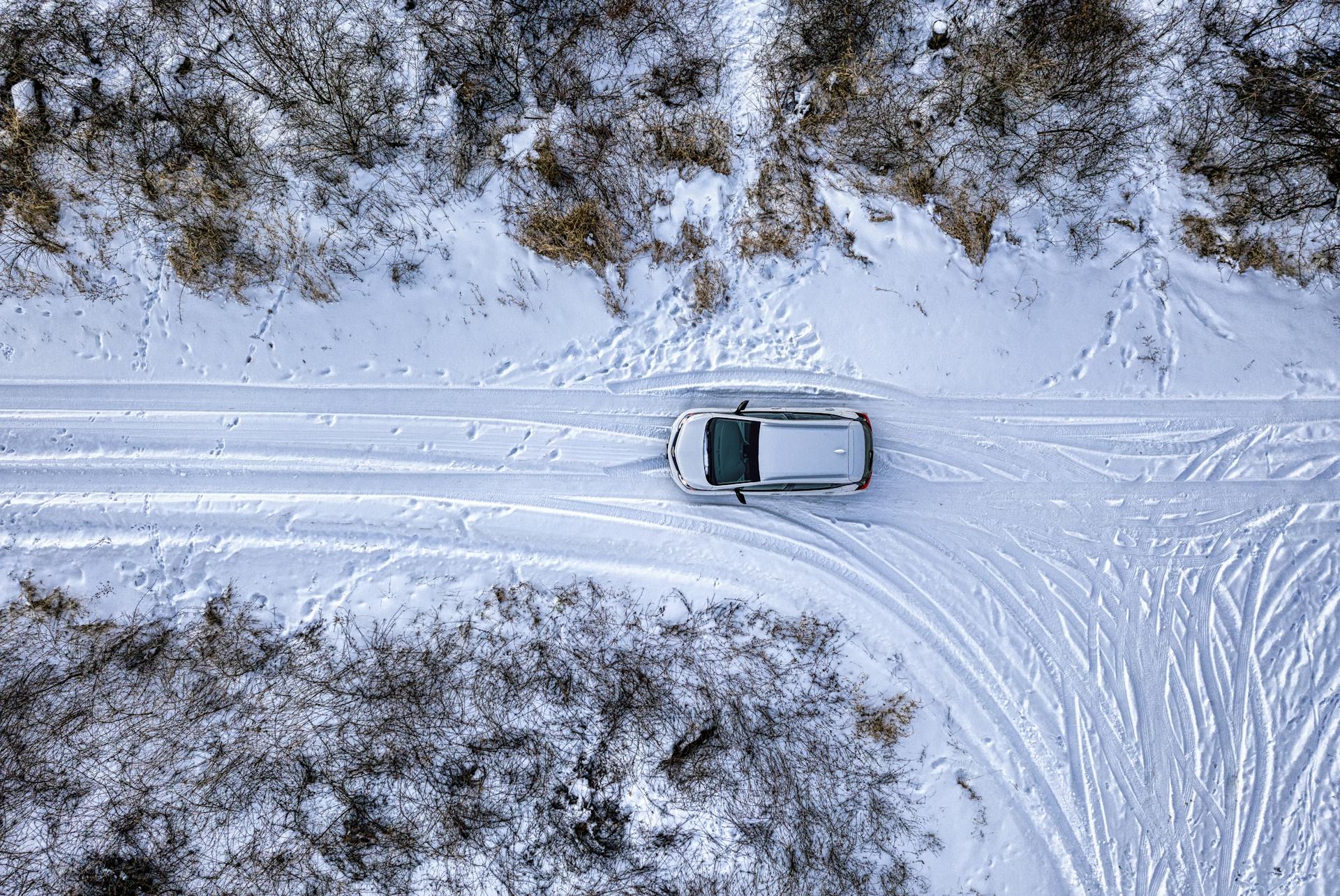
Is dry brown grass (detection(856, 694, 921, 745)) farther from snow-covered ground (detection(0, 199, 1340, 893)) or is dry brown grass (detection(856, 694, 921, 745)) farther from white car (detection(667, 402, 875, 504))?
white car (detection(667, 402, 875, 504))

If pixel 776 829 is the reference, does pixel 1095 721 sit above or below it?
above

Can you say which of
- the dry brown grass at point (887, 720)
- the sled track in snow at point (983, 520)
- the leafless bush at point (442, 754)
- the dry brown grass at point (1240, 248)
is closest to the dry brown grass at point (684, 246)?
the sled track in snow at point (983, 520)

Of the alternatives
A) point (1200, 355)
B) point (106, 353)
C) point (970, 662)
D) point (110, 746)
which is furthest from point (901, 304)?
point (110, 746)

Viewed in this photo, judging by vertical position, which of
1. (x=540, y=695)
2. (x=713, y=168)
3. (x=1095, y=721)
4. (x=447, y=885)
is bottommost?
(x=447, y=885)

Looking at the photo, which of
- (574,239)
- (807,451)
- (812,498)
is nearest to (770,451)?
(807,451)

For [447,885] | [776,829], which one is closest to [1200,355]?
[776,829]

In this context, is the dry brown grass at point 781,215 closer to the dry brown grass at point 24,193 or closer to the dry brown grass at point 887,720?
the dry brown grass at point 887,720

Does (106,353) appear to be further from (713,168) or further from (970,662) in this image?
(970,662)
